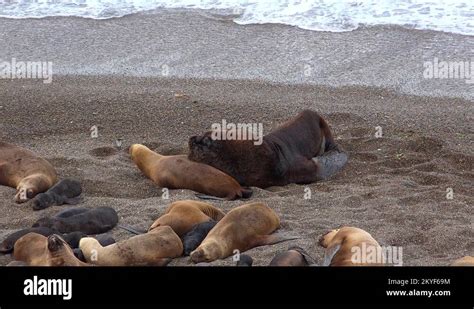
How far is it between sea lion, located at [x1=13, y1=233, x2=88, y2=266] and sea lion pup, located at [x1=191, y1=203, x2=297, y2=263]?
2.70ft

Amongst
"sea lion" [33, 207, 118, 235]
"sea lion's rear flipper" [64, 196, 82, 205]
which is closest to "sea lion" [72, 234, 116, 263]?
"sea lion" [33, 207, 118, 235]

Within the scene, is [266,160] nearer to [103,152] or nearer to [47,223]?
[103,152]

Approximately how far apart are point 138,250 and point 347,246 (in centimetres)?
125

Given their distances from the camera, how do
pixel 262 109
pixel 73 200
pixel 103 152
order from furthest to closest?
pixel 262 109 → pixel 103 152 → pixel 73 200

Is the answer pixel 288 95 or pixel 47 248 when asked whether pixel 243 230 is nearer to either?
pixel 47 248

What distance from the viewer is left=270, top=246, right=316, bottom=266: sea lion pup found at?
5.13 meters

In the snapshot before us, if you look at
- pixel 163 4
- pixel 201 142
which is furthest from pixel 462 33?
pixel 201 142

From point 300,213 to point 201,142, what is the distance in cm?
122

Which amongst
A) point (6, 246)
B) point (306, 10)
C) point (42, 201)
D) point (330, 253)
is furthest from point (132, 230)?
point (306, 10)

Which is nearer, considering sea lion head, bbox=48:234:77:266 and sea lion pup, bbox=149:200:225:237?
sea lion head, bbox=48:234:77:266

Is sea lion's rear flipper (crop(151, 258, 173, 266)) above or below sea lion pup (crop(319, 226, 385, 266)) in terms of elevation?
below

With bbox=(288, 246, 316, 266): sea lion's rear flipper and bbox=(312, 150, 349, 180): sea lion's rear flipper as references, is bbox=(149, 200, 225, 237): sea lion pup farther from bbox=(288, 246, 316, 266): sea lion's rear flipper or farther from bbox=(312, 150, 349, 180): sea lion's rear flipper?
bbox=(312, 150, 349, 180): sea lion's rear flipper

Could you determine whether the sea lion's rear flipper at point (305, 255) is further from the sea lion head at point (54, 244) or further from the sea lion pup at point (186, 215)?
the sea lion head at point (54, 244)

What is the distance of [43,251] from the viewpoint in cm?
534
